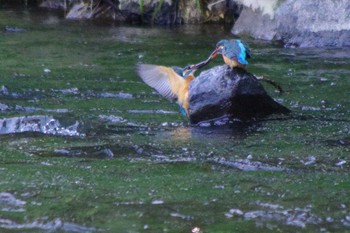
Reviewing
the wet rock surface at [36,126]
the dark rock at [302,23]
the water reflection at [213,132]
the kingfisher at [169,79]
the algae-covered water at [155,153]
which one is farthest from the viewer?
the dark rock at [302,23]

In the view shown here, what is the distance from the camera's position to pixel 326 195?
3.89 metres

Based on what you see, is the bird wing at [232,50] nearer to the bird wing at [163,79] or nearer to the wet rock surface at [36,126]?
the bird wing at [163,79]

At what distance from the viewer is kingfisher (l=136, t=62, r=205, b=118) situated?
584 cm

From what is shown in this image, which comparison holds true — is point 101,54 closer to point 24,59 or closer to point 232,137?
point 24,59

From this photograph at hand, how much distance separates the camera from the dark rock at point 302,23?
9359 mm

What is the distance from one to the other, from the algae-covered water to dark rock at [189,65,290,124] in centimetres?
10

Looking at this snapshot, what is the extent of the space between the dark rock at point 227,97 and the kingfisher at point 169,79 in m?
0.14

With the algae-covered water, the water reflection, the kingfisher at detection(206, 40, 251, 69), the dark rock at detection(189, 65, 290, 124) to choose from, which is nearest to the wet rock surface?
the algae-covered water

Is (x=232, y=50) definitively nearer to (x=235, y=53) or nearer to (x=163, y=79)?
(x=235, y=53)

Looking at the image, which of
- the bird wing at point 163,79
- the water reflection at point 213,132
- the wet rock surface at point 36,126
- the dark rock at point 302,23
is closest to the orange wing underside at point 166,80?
the bird wing at point 163,79

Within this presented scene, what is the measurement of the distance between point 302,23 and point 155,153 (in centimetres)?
531

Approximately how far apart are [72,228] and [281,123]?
2439 mm

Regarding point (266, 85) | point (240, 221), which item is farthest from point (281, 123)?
point (240, 221)

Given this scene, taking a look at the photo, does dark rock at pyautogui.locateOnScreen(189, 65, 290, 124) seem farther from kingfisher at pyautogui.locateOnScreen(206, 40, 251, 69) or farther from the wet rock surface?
the wet rock surface
